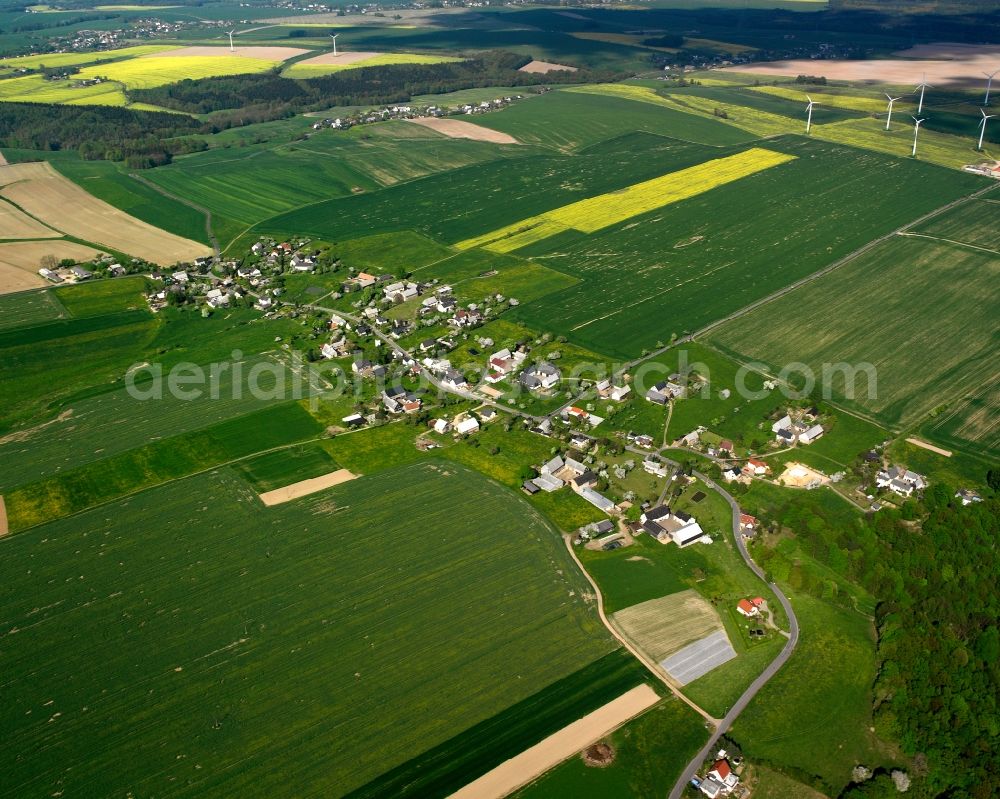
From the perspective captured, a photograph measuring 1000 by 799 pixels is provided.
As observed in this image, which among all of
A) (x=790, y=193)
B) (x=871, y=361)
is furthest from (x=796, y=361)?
(x=790, y=193)

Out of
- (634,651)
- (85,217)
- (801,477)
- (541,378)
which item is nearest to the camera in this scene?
(634,651)

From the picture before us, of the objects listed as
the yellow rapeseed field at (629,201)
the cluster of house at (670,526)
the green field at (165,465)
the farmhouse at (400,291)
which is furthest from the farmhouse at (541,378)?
the yellow rapeseed field at (629,201)

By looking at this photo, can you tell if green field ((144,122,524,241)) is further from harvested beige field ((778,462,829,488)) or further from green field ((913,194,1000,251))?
harvested beige field ((778,462,829,488))

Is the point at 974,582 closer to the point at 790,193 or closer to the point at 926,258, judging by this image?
the point at 926,258

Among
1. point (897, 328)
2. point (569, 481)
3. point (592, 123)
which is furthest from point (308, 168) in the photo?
point (569, 481)

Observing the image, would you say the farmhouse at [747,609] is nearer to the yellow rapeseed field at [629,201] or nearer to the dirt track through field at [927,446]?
the dirt track through field at [927,446]

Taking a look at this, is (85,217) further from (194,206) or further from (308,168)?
(308,168)
